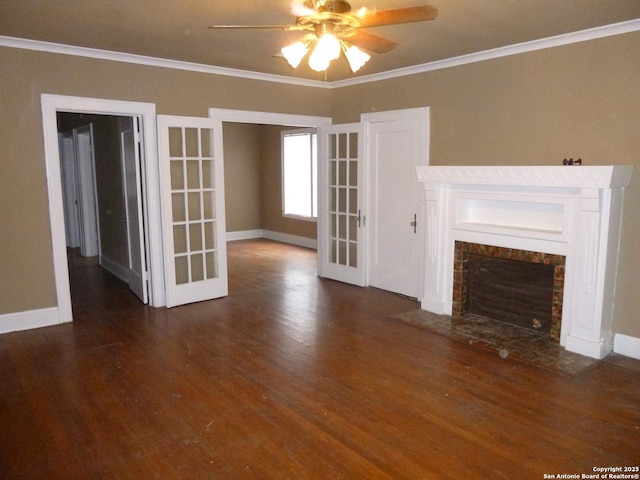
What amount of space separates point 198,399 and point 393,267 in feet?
10.6

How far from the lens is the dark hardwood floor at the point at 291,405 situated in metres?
2.47

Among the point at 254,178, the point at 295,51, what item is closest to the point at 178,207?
the point at 295,51

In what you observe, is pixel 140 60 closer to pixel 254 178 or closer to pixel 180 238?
pixel 180 238

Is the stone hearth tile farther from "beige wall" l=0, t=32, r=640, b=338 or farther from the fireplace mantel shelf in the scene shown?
the fireplace mantel shelf

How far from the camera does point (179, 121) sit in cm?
503

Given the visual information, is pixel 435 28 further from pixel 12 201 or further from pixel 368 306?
pixel 12 201

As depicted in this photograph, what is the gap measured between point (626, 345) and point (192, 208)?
4.34 meters

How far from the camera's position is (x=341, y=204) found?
6.36 m

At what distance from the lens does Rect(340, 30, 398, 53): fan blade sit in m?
2.79

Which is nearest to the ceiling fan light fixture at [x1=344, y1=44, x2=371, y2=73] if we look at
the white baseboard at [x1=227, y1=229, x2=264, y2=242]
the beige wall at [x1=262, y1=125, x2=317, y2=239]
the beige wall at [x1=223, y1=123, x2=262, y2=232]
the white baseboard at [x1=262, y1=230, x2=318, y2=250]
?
the white baseboard at [x1=262, y1=230, x2=318, y2=250]

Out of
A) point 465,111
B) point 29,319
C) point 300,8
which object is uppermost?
point 300,8

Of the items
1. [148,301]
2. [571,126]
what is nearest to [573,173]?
[571,126]

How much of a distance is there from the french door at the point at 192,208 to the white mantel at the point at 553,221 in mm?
2357

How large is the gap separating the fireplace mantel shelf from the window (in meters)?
4.45
